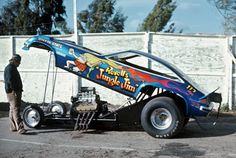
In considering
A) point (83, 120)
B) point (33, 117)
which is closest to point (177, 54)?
point (83, 120)

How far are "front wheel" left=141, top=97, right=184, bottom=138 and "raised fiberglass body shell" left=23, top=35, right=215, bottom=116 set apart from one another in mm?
276

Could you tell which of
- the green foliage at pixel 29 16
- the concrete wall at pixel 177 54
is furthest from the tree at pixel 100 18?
the concrete wall at pixel 177 54

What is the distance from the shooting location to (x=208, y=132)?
9352 mm

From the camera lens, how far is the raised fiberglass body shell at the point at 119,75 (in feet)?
27.7

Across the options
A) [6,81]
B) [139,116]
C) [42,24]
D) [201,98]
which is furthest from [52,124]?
[42,24]

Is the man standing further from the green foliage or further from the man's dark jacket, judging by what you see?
the green foliage

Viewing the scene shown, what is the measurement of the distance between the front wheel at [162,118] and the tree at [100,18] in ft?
106

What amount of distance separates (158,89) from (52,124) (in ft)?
9.10

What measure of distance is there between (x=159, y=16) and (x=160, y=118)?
108 feet

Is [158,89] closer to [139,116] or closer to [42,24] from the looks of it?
[139,116]

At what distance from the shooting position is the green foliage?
37.1 meters

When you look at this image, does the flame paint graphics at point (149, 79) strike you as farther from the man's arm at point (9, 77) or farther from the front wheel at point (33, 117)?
the man's arm at point (9, 77)

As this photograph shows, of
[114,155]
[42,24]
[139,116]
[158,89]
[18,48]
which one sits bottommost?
[114,155]

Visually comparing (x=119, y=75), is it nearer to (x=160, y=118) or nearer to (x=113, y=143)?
(x=160, y=118)
